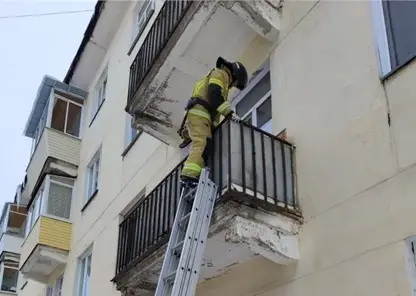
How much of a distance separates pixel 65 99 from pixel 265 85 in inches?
440

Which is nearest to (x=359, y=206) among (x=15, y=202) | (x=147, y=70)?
(x=147, y=70)

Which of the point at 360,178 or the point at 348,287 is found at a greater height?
the point at 360,178

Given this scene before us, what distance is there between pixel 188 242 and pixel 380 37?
2.96m

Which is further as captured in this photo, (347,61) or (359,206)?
(347,61)

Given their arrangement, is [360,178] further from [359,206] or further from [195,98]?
[195,98]

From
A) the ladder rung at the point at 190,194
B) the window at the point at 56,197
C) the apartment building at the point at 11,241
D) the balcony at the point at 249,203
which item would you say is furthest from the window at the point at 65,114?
the ladder rung at the point at 190,194

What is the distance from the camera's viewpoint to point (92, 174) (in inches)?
632

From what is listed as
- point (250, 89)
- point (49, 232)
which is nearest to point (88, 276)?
point (49, 232)

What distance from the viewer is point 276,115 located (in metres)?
7.70

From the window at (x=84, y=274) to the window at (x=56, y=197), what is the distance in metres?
2.11

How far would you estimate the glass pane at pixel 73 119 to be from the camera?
1855 cm

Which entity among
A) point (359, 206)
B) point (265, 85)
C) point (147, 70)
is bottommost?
point (359, 206)

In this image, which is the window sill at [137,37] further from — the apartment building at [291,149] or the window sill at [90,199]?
the window sill at [90,199]

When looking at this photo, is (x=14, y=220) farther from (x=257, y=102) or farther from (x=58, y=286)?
(x=257, y=102)
